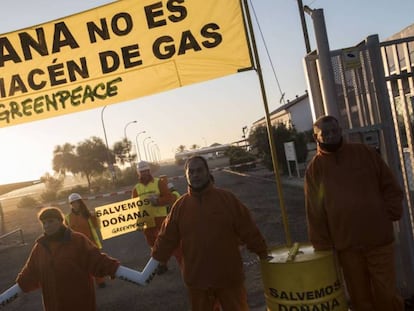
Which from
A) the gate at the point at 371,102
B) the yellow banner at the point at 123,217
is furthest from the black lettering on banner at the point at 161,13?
the yellow banner at the point at 123,217

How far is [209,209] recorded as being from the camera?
3428 mm

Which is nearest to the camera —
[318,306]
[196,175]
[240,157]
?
[318,306]

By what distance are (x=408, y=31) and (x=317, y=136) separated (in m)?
12.4

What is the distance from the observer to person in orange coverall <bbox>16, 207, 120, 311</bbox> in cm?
338

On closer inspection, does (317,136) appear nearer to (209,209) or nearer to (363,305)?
(209,209)

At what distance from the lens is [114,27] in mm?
4332

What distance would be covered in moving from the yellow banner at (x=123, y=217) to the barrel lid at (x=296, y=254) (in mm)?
3654

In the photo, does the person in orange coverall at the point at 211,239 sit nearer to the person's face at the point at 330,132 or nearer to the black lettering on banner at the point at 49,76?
the person's face at the point at 330,132

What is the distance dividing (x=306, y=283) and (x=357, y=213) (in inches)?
27.4

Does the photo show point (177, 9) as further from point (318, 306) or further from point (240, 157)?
point (240, 157)

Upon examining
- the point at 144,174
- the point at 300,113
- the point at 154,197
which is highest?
the point at 300,113

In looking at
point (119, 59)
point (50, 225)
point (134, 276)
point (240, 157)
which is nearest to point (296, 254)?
point (134, 276)

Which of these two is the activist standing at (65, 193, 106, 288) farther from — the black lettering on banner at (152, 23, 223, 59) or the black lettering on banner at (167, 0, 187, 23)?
the black lettering on banner at (167, 0, 187, 23)

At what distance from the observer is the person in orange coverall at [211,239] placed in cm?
338
